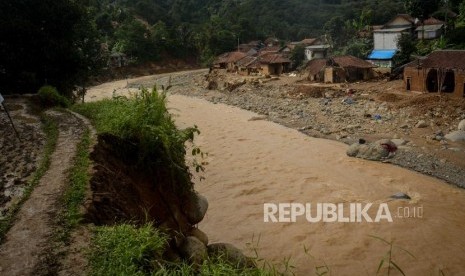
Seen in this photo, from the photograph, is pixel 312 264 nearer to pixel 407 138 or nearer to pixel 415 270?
pixel 415 270

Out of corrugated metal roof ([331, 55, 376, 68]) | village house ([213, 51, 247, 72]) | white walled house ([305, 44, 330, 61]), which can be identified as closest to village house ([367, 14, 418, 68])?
corrugated metal roof ([331, 55, 376, 68])

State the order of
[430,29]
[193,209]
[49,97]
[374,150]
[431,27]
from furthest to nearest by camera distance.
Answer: [431,27] → [430,29] → [374,150] → [49,97] → [193,209]

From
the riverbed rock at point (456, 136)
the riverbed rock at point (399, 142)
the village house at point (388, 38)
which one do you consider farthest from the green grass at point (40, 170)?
the village house at point (388, 38)

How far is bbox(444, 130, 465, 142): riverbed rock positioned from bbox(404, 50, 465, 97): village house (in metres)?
7.18

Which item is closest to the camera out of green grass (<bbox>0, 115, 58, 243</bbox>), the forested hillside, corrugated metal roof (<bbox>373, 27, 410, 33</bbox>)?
green grass (<bbox>0, 115, 58, 243</bbox>)

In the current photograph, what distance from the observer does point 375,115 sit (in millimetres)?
23281

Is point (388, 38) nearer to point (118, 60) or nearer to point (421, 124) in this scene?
point (421, 124)

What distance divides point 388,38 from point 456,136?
26.6m

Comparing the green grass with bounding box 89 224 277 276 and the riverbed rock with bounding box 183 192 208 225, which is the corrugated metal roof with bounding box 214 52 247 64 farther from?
the green grass with bounding box 89 224 277 276

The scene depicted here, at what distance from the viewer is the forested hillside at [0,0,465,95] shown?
1670cm

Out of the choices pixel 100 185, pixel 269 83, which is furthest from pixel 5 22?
pixel 269 83

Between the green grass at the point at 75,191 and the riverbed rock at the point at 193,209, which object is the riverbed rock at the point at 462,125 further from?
the green grass at the point at 75,191

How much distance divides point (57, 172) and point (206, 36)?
54.3 meters

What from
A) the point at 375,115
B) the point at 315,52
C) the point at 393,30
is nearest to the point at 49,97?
the point at 375,115
